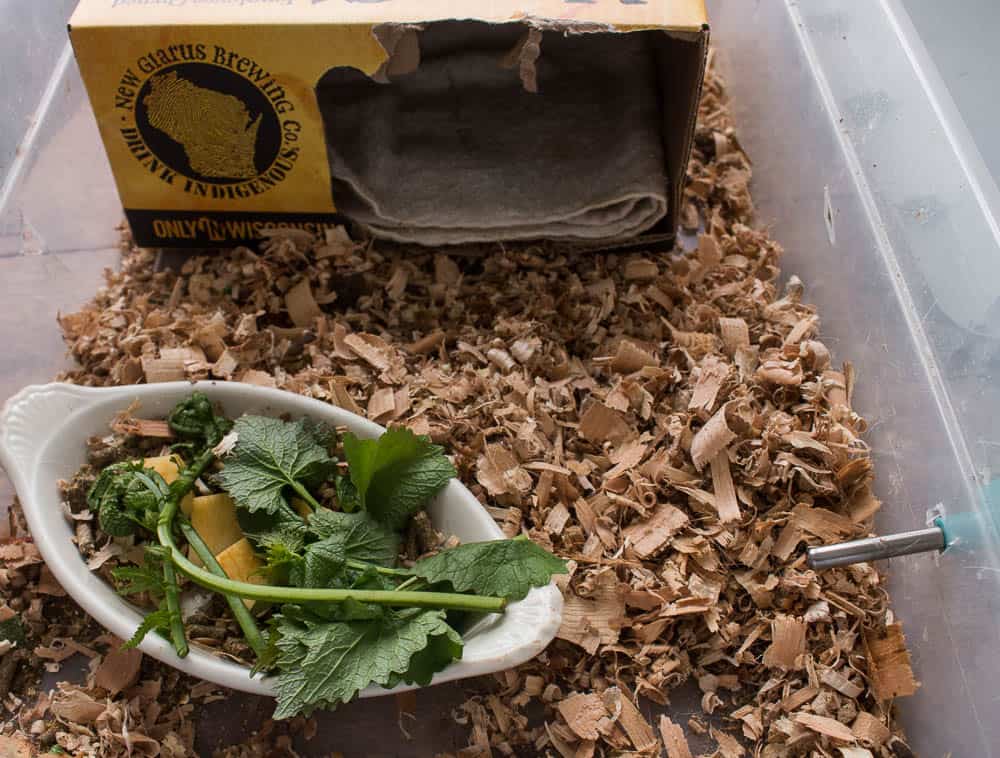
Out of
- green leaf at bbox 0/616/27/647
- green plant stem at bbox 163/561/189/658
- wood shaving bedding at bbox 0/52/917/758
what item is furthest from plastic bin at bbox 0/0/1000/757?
green leaf at bbox 0/616/27/647

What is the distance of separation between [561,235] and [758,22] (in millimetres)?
532

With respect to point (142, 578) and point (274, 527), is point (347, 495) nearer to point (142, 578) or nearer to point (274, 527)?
point (274, 527)

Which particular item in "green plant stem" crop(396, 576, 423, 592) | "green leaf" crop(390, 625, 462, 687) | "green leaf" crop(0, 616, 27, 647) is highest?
"green plant stem" crop(396, 576, 423, 592)

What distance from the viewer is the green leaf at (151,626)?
89cm

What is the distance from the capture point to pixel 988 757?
0.89 meters

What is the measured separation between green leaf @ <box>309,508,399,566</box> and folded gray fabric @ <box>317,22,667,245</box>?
1.63 feet

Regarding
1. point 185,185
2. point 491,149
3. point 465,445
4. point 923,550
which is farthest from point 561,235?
point 923,550

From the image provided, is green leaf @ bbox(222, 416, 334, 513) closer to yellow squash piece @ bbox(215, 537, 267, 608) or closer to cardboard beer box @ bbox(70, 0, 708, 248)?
yellow squash piece @ bbox(215, 537, 267, 608)

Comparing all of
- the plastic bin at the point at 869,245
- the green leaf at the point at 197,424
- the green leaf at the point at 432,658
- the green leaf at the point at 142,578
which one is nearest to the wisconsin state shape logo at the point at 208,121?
the plastic bin at the point at 869,245

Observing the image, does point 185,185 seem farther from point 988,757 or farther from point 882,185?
point 988,757

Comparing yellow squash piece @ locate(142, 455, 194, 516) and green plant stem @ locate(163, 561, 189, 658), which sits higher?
yellow squash piece @ locate(142, 455, 194, 516)

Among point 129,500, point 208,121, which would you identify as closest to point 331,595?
point 129,500

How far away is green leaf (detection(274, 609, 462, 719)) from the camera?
0.85 metres

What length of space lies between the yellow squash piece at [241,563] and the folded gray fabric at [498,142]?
0.53 m
